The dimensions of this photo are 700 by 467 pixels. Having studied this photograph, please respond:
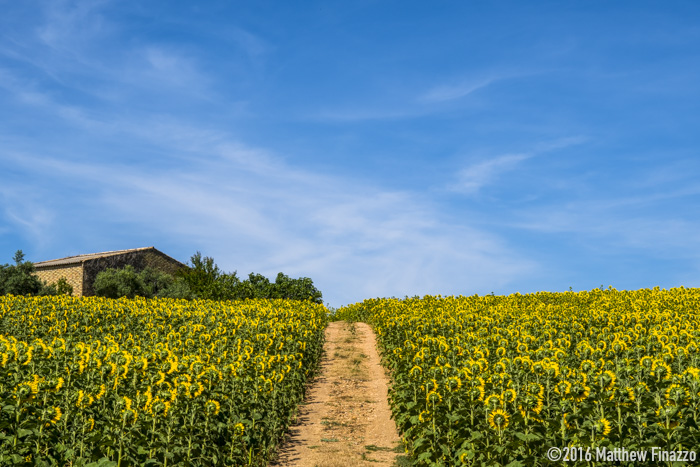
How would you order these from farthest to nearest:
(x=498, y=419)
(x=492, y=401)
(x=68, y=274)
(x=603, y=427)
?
(x=68, y=274)
(x=492, y=401)
(x=498, y=419)
(x=603, y=427)

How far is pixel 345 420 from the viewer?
1557 centimetres

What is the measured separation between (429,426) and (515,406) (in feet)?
6.49

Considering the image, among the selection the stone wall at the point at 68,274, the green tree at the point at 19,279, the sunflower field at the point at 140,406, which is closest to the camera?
the sunflower field at the point at 140,406

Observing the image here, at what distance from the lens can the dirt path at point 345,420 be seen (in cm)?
1250

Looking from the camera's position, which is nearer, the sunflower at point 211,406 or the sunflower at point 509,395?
the sunflower at point 509,395

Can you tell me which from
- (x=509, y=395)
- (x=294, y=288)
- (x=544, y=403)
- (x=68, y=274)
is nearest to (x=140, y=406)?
(x=509, y=395)

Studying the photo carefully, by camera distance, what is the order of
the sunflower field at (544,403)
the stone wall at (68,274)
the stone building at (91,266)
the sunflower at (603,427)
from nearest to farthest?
the sunflower at (603,427) → the sunflower field at (544,403) → the stone wall at (68,274) → the stone building at (91,266)

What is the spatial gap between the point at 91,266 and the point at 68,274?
2.64 meters

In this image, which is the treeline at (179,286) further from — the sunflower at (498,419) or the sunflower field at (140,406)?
the sunflower at (498,419)

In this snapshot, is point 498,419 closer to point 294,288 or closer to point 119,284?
point 294,288

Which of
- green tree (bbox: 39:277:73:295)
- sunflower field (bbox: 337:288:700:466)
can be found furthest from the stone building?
sunflower field (bbox: 337:288:700:466)

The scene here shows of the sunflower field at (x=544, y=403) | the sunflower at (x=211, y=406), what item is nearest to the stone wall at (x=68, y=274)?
the sunflower field at (x=544, y=403)

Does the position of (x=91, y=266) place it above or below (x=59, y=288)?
above

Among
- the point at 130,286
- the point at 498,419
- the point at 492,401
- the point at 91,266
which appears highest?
the point at 91,266
